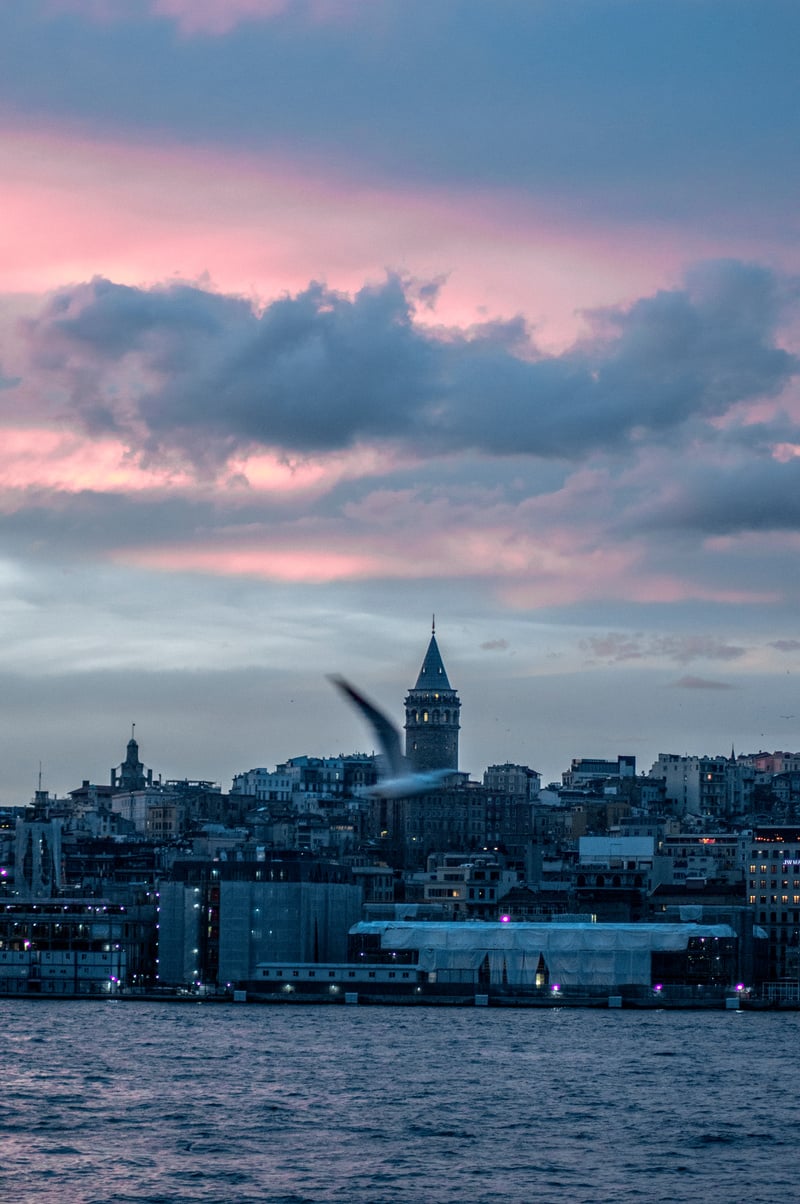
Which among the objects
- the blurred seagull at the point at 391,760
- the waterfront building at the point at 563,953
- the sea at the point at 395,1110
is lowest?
the sea at the point at 395,1110

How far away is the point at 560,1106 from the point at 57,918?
56.5 meters

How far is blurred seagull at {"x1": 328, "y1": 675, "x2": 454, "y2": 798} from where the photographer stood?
4825 centimetres

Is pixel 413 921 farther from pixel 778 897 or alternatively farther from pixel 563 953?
pixel 778 897

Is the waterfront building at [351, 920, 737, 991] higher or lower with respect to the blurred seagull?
lower

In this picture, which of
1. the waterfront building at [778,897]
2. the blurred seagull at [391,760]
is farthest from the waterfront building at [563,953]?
the blurred seagull at [391,760]

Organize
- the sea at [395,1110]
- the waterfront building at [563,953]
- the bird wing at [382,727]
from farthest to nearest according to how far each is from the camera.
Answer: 1. the waterfront building at [563,953]
2. the sea at [395,1110]
3. the bird wing at [382,727]

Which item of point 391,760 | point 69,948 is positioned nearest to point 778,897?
point 69,948

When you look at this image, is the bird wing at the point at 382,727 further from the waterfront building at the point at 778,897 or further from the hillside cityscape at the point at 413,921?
the waterfront building at the point at 778,897

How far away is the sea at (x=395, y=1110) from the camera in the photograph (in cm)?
5256

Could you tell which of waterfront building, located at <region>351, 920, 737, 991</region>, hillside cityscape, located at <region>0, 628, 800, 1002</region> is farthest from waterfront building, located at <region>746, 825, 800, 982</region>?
waterfront building, located at <region>351, 920, 737, 991</region>

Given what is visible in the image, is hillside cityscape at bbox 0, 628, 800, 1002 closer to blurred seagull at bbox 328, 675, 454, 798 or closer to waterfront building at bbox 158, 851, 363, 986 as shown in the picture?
waterfront building at bbox 158, 851, 363, 986

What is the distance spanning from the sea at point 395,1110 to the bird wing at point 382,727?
9.20 metres

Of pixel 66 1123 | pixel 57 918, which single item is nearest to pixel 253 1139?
pixel 66 1123

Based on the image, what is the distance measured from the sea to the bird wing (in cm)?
920
